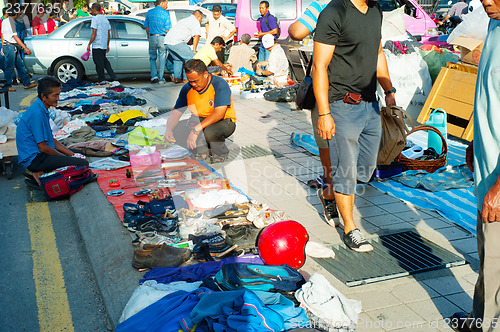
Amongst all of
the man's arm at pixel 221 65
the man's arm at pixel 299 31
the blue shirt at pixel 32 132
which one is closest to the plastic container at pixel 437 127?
the man's arm at pixel 299 31

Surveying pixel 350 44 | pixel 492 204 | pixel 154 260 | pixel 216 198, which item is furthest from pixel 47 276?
pixel 492 204

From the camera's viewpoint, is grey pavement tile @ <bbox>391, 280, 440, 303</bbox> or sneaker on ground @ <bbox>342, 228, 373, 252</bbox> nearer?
grey pavement tile @ <bbox>391, 280, 440, 303</bbox>

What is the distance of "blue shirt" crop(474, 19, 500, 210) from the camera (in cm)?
258

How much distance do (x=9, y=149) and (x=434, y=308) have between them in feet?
18.8

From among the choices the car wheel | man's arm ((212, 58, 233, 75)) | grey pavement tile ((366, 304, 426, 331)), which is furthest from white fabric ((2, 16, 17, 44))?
grey pavement tile ((366, 304, 426, 331))

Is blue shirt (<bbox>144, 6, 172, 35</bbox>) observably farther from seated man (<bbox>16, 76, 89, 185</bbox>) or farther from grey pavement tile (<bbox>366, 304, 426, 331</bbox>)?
grey pavement tile (<bbox>366, 304, 426, 331</bbox>)

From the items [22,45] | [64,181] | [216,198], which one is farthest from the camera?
[22,45]

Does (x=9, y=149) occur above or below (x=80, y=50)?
below

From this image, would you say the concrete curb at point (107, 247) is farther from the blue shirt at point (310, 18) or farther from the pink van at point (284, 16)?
the pink van at point (284, 16)

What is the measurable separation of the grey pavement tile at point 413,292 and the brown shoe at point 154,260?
172 centimetres

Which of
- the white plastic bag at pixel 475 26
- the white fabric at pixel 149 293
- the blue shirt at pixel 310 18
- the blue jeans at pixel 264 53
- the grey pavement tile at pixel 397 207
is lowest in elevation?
the grey pavement tile at pixel 397 207

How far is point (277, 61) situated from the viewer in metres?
13.2

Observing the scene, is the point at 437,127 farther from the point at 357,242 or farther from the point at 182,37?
the point at 182,37

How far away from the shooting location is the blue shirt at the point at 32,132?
6.25 meters
